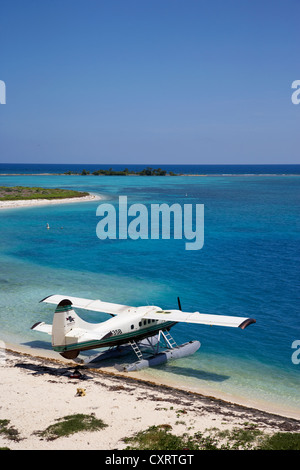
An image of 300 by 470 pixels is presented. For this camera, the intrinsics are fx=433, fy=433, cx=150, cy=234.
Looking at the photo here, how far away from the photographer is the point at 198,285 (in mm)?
43750

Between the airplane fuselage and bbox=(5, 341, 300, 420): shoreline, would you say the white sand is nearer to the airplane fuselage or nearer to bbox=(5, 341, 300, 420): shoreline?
bbox=(5, 341, 300, 420): shoreline

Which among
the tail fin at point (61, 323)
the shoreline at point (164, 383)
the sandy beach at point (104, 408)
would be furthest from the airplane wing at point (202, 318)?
the tail fin at point (61, 323)

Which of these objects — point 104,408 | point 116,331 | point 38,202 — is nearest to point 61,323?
point 116,331

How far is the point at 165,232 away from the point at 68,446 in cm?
6155

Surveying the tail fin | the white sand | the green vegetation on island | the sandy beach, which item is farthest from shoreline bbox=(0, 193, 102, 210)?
the tail fin

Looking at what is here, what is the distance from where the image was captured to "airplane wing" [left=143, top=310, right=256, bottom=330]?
2500cm

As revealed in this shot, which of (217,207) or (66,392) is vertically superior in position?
(217,207)

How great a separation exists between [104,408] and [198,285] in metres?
25.2

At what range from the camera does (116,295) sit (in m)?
39.7

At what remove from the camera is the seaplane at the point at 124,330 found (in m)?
23.9

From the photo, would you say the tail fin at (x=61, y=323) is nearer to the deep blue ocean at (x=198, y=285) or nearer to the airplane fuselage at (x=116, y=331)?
the airplane fuselage at (x=116, y=331)
